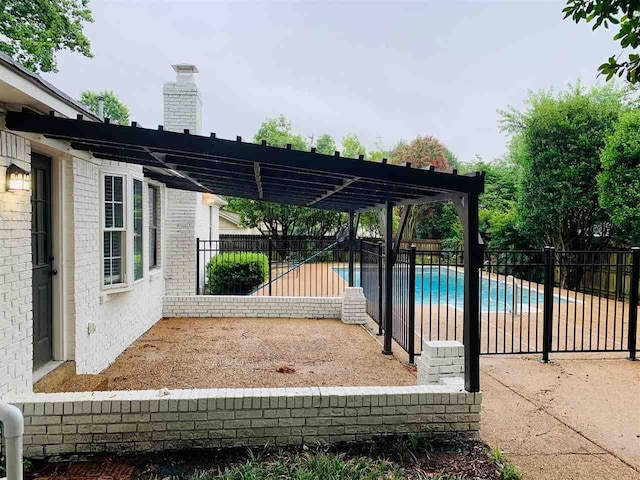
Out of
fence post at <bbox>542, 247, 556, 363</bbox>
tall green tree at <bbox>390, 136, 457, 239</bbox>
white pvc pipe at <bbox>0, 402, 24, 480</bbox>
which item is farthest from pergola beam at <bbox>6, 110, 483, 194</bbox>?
tall green tree at <bbox>390, 136, 457, 239</bbox>

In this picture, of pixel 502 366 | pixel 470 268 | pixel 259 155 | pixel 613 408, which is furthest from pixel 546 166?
pixel 259 155

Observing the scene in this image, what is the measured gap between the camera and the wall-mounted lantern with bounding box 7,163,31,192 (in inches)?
135

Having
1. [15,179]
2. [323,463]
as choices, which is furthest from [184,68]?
[323,463]

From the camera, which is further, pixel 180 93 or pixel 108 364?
pixel 180 93

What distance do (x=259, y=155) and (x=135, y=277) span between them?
4194 millimetres

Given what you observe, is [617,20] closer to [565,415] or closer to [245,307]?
[565,415]

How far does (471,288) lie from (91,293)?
4.21m

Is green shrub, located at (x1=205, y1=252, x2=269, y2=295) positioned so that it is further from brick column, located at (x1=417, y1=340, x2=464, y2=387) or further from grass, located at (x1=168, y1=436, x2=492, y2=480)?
grass, located at (x1=168, y1=436, x2=492, y2=480)

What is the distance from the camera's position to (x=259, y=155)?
3643mm

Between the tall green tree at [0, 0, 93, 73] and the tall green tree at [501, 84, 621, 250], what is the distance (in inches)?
677

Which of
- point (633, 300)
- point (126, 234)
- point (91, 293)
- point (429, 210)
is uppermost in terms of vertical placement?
point (429, 210)

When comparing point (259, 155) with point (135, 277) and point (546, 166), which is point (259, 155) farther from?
point (546, 166)

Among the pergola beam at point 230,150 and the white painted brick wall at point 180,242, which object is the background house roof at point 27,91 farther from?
the white painted brick wall at point 180,242

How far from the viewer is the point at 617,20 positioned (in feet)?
8.40
